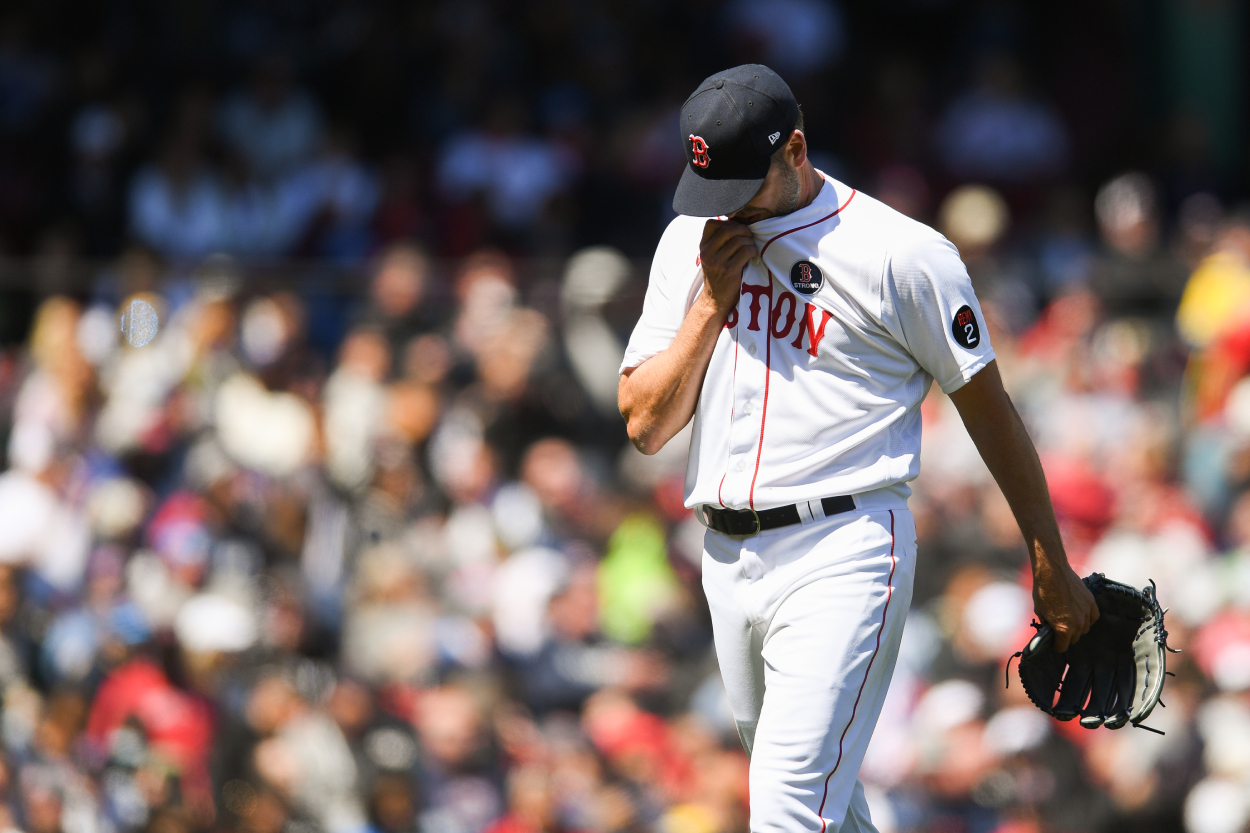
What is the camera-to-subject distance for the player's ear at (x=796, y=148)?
3117 mm

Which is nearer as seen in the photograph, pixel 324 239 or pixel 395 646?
pixel 395 646

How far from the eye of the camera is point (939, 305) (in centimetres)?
305

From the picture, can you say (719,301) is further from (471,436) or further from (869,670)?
(471,436)

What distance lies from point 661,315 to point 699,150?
0.46 m

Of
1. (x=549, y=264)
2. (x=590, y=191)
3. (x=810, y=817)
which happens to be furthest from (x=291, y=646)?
(x=810, y=817)

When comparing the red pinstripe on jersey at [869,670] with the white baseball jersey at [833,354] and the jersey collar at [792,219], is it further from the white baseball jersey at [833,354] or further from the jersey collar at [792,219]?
the jersey collar at [792,219]

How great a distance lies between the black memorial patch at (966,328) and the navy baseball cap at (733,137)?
19.3 inches

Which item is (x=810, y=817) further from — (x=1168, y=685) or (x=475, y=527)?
(x=475, y=527)

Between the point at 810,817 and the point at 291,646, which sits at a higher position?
the point at 810,817

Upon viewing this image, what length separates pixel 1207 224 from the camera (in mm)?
9375

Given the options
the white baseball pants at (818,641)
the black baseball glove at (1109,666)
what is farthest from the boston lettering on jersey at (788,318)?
the black baseball glove at (1109,666)

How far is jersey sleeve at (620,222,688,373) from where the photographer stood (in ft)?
11.0

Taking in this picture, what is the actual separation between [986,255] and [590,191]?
2587mm

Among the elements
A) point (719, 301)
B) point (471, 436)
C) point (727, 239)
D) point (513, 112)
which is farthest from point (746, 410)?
point (513, 112)
